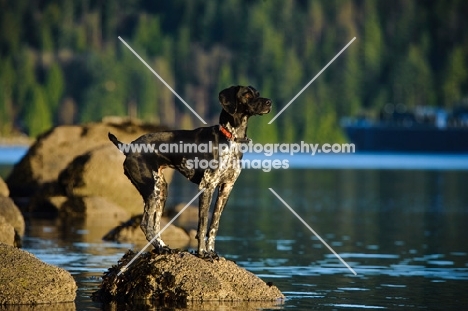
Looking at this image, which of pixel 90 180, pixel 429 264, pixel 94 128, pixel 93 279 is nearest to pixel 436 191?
pixel 94 128

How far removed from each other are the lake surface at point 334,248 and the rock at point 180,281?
0.38 meters

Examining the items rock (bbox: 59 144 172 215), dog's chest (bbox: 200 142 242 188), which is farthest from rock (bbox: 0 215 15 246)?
rock (bbox: 59 144 172 215)

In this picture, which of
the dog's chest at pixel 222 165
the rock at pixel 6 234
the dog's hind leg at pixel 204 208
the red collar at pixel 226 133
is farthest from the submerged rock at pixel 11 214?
the red collar at pixel 226 133

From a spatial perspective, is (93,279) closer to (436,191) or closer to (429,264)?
(429,264)

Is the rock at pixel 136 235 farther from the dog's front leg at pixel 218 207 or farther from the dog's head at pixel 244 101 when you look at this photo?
the dog's head at pixel 244 101

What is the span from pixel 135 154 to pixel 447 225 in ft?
80.6

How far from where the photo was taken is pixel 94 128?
5266 cm

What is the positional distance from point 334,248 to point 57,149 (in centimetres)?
1884

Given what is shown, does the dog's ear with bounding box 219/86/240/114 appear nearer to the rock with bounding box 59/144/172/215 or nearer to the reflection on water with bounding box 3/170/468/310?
the reflection on water with bounding box 3/170/468/310

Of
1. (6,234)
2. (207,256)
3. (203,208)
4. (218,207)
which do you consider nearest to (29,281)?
(207,256)

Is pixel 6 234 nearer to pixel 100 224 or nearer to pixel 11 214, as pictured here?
pixel 11 214

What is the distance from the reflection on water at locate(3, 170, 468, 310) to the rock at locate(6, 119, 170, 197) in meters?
4.87

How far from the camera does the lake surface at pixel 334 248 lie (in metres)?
24.0

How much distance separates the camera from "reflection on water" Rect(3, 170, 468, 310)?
24.1 m
